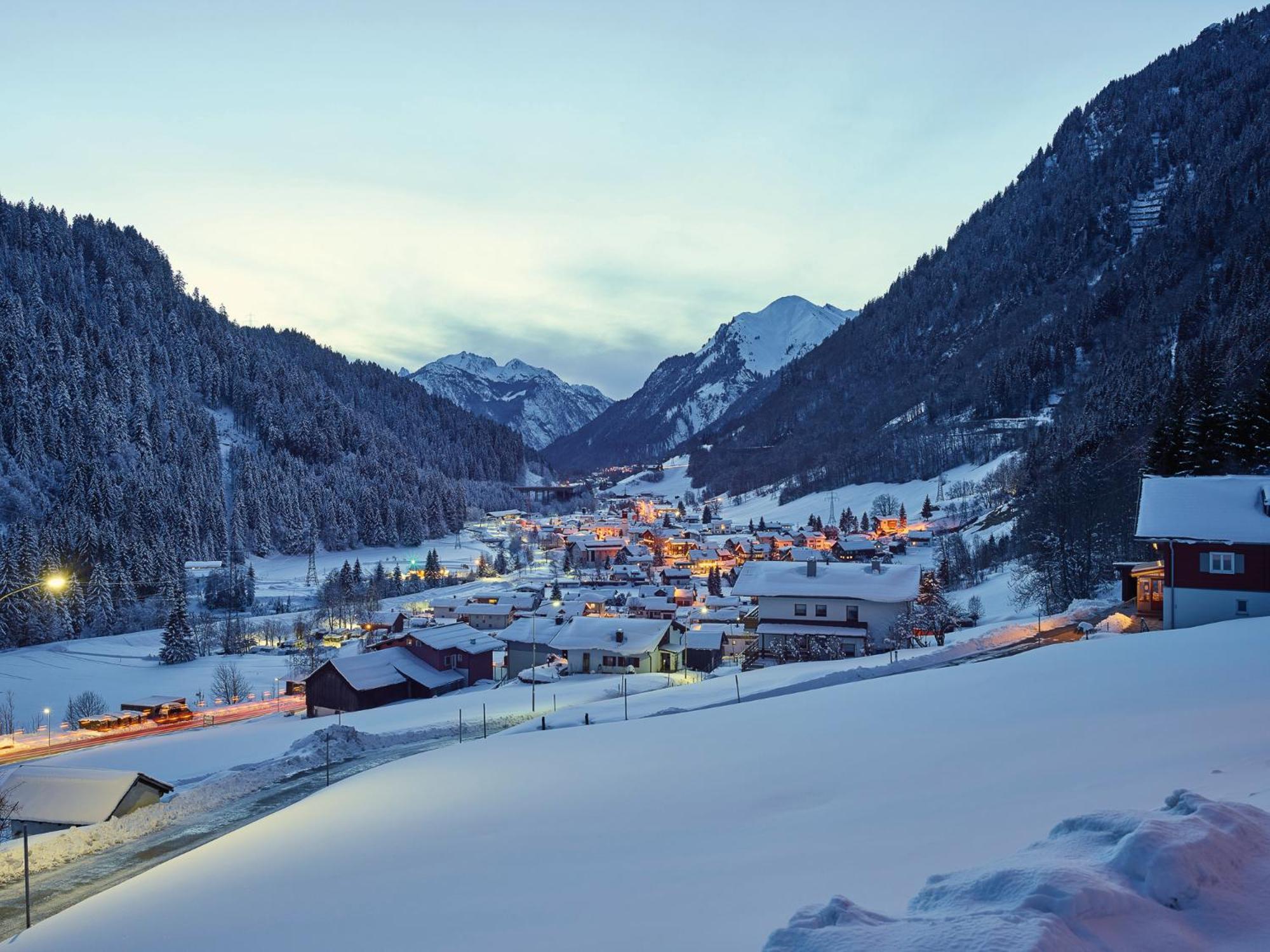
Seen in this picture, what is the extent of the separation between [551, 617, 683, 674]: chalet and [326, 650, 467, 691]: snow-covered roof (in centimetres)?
690

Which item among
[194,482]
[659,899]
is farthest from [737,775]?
[194,482]

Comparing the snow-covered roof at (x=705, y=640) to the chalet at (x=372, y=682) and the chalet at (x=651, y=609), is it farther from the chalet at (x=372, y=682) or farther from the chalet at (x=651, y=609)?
the chalet at (x=651, y=609)

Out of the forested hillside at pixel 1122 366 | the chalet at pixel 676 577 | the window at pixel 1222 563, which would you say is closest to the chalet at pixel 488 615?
the chalet at pixel 676 577

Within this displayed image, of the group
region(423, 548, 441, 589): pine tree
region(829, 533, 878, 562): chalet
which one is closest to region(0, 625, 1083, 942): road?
region(829, 533, 878, 562): chalet

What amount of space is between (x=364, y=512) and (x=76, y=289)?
258 feet

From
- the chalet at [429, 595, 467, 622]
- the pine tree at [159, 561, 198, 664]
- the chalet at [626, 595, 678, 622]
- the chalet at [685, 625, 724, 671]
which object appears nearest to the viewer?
the chalet at [685, 625, 724, 671]

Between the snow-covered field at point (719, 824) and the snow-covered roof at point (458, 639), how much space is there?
3112 centimetres

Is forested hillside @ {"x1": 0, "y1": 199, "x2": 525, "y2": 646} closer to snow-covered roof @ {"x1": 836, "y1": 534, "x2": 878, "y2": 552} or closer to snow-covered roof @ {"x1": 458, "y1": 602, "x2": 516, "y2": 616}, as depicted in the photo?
snow-covered roof @ {"x1": 458, "y1": 602, "x2": 516, "y2": 616}

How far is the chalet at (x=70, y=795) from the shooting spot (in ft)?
51.3

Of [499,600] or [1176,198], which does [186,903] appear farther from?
[1176,198]

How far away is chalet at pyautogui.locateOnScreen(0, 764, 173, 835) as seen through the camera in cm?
1564

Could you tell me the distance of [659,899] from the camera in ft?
17.7

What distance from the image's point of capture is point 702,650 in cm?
4519

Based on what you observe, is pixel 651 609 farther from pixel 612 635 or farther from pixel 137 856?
pixel 137 856
